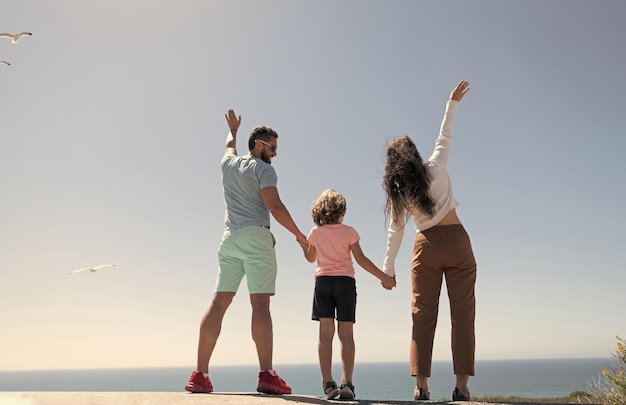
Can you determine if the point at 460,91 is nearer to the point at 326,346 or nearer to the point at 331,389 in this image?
the point at 326,346

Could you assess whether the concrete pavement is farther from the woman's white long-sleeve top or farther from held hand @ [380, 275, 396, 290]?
the woman's white long-sleeve top

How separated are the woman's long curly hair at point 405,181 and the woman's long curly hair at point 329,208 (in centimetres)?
50

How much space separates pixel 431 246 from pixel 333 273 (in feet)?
3.48

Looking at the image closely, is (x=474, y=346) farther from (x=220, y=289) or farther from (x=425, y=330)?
(x=220, y=289)

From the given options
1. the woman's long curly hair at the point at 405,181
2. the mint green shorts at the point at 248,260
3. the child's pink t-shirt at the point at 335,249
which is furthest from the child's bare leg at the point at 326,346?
the woman's long curly hair at the point at 405,181

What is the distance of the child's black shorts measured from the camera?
5730mm

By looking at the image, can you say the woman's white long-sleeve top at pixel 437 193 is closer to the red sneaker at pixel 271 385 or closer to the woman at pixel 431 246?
the woman at pixel 431 246

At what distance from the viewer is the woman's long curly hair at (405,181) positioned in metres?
5.67

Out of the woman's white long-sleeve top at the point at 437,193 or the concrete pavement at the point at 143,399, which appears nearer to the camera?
the concrete pavement at the point at 143,399

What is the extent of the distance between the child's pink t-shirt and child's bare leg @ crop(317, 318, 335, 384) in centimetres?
52

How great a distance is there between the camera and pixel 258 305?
5539mm

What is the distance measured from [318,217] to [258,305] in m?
1.18

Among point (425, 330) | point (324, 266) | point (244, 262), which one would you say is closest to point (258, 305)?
point (244, 262)

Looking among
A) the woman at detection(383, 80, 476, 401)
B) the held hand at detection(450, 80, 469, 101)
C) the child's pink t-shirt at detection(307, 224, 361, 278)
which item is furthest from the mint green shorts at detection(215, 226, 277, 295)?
the held hand at detection(450, 80, 469, 101)
